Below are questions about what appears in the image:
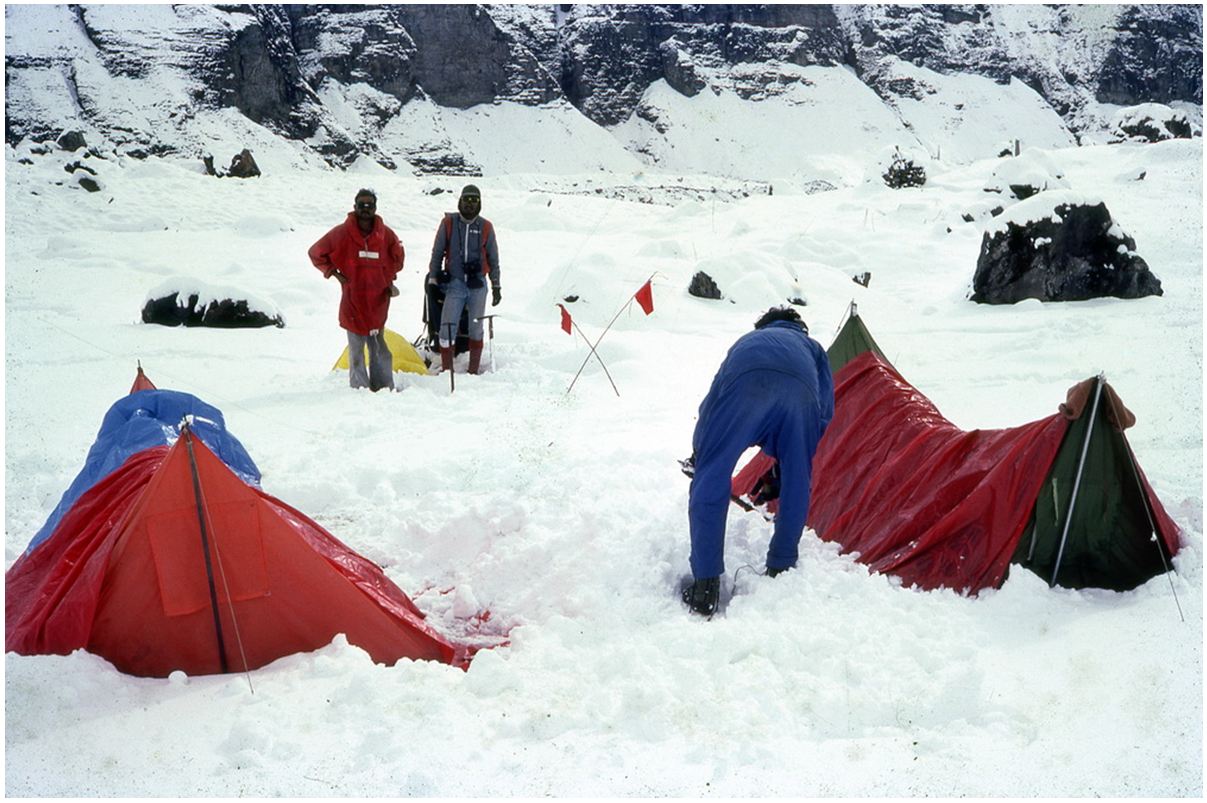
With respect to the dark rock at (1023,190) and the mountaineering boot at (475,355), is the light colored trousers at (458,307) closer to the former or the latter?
the mountaineering boot at (475,355)

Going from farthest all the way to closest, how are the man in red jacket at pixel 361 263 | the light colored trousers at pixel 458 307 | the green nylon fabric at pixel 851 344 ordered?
the light colored trousers at pixel 458 307 → the man in red jacket at pixel 361 263 → the green nylon fabric at pixel 851 344

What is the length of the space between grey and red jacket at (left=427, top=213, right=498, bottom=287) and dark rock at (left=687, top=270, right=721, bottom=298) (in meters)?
4.26

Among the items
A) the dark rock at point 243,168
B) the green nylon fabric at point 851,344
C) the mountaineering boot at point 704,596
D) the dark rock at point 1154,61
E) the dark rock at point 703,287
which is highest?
the dark rock at point 1154,61

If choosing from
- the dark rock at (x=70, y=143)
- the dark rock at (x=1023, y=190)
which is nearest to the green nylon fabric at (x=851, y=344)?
the dark rock at (x=1023, y=190)

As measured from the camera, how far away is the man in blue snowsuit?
3070 mm

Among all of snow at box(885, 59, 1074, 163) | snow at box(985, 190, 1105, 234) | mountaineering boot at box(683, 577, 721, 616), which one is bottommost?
mountaineering boot at box(683, 577, 721, 616)

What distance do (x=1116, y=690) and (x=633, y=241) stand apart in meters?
12.0

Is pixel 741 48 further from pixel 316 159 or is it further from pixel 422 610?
pixel 422 610

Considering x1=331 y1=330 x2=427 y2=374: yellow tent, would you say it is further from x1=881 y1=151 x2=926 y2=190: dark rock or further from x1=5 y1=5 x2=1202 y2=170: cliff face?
x1=5 y1=5 x2=1202 y2=170: cliff face

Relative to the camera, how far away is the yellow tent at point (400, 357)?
6.37 meters

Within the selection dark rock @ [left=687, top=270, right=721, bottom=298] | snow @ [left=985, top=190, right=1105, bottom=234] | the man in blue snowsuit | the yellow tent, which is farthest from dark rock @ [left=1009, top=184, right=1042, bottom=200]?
the man in blue snowsuit

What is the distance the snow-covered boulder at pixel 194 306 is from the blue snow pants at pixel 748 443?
20.1ft

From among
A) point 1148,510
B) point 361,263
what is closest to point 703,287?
point 361,263

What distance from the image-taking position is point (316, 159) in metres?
32.7
